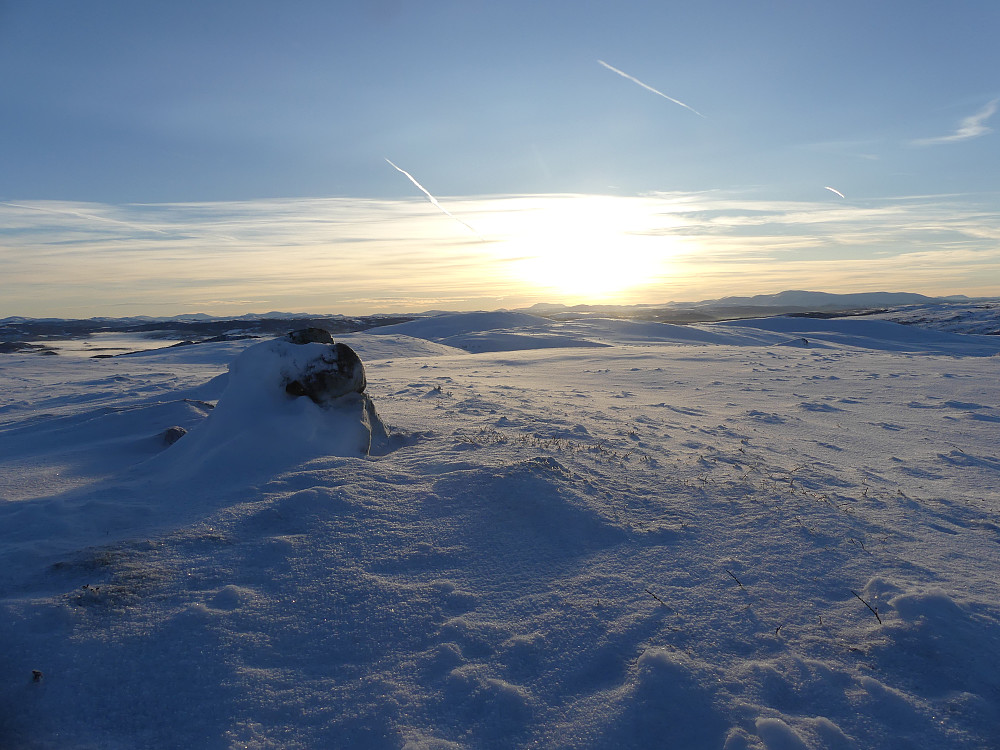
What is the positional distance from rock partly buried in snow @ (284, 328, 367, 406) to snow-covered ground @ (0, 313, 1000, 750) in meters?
0.21

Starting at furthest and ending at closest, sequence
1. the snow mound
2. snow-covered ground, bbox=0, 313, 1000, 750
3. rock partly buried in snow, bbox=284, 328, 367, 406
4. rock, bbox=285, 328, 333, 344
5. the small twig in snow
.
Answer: rock, bbox=285, 328, 333, 344, rock partly buried in snow, bbox=284, 328, 367, 406, the snow mound, the small twig in snow, snow-covered ground, bbox=0, 313, 1000, 750

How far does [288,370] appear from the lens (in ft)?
20.4

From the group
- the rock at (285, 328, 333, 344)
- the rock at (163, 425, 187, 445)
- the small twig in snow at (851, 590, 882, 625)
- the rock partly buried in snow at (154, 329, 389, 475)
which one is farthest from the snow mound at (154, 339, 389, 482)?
the small twig in snow at (851, 590, 882, 625)

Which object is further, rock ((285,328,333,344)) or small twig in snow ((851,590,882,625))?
rock ((285,328,333,344))

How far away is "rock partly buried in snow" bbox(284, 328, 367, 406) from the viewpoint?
6.23 m

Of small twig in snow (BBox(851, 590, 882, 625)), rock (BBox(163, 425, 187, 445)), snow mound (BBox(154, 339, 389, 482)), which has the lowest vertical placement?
small twig in snow (BBox(851, 590, 882, 625))

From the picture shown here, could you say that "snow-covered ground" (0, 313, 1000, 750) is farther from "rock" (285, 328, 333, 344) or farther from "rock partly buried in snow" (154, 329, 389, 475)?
"rock" (285, 328, 333, 344)

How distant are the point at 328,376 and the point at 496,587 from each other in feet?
11.8

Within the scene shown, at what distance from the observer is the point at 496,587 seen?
352 cm

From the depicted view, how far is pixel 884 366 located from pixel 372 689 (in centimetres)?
1719

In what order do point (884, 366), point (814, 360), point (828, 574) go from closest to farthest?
point (828, 574), point (884, 366), point (814, 360)

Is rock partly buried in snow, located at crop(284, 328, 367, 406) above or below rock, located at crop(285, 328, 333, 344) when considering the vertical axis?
below

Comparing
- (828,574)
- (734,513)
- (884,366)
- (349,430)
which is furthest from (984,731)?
(884,366)

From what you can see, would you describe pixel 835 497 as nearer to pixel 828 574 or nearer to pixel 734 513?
pixel 734 513
